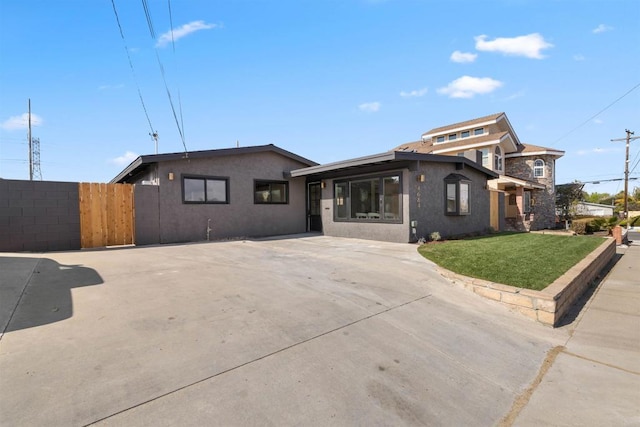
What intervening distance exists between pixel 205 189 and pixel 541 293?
402 inches

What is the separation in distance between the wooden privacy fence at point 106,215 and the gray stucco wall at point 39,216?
18cm

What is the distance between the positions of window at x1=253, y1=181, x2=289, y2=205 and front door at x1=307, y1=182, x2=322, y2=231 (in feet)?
3.83

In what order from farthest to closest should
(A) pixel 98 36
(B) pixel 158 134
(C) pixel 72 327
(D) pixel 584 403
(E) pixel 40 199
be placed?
(B) pixel 158 134 → (E) pixel 40 199 → (A) pixel 98 36 → (C) pixel 72 327 → (D) pixel 584 403

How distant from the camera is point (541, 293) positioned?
4.13 meters

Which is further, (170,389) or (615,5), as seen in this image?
(615,5)

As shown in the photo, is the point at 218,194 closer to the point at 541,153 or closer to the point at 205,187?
the point at 205,187

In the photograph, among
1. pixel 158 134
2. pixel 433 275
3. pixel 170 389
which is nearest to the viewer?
pixel 170 389

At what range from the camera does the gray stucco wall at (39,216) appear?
768cm

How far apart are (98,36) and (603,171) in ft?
197

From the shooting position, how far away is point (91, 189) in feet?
28.6

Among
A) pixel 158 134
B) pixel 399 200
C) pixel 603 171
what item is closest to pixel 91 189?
pixel 399 200

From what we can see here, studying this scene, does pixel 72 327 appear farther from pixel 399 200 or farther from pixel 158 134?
pixel 158 134

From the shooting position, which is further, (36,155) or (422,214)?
(36,155)

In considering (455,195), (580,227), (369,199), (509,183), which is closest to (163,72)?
(369,199)
